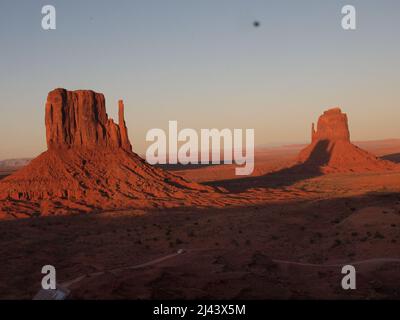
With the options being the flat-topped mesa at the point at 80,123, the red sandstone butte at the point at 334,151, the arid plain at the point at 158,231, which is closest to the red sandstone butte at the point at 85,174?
the flat-topped mesa at the point at 80,123

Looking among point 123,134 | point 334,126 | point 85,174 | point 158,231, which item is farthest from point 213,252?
point 334,126

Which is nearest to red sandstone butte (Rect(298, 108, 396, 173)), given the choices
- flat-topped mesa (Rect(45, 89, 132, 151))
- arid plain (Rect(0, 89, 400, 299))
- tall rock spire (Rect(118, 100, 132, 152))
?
arid plain (Rect(0, 89, 400, 299))

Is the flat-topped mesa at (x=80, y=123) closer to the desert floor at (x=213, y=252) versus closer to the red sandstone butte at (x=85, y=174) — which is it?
the red sandstone butte at (x=85, y=174)

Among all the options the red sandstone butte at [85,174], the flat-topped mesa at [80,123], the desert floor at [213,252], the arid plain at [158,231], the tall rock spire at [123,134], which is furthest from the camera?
the tall rock spire at [123,134]

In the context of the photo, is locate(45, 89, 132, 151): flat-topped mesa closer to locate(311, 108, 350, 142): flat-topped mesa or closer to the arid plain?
the arid plain

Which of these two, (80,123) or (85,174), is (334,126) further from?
(85,174)

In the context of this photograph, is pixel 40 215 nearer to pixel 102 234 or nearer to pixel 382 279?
pixel 102 234
